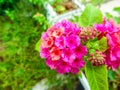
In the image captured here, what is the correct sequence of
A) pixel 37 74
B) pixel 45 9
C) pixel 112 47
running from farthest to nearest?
pixel 45 9 → pixel 37 74 → pixel 112 47

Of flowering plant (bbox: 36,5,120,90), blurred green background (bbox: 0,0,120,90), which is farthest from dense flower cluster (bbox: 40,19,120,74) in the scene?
blurred green background (bbox: 0,0,120,90)

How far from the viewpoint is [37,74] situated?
68.6 inches

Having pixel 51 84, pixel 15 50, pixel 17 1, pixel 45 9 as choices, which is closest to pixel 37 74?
pixel 51 84

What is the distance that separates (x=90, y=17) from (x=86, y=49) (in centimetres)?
17

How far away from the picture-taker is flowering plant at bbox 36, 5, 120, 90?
2.95ft

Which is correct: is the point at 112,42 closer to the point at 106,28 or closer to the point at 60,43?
the point at 106,28

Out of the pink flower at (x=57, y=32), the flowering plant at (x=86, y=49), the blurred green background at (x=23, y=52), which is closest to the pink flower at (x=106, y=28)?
the flowering plant at (x=86, y=49)

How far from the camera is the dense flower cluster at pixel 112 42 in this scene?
0.91 m

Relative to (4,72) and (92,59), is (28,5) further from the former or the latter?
(92,59)

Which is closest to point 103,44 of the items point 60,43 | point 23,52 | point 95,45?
point 95,45

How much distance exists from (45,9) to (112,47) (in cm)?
104

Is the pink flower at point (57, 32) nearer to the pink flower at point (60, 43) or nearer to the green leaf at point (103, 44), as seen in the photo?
the pink flower at point (60, 43)

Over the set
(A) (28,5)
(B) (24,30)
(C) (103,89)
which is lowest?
(C) (103,89)

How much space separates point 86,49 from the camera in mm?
913
